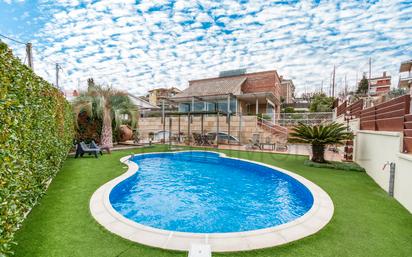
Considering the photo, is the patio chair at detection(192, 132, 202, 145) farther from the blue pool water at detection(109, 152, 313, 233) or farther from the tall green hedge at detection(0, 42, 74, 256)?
the tall green hedge at detection(0, 42, 74, 256)

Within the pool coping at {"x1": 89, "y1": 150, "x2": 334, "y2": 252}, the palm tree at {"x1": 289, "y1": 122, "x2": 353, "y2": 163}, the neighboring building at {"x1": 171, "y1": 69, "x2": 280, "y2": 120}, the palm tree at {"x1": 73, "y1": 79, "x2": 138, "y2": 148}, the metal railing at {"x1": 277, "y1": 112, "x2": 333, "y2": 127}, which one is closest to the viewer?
the pool coping at {"x1": 89, "y1": 150, "x2": 334, "y2": 252}

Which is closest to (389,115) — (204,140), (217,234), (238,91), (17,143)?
(217,234)

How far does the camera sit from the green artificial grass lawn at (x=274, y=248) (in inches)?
119

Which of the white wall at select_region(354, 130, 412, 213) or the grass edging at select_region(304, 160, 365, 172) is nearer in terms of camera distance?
the white wall at select_region(354, 130, 412, 213)

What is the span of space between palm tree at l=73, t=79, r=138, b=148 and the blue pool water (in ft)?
17.9

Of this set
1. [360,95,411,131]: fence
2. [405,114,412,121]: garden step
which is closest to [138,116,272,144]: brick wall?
[360,95,411,131]: fence

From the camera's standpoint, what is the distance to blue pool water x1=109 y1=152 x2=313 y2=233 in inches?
192

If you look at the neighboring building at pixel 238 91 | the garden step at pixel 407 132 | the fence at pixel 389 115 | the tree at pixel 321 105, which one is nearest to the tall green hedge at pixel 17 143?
the garden step at pixel 407 132

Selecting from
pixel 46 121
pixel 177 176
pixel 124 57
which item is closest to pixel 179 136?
pixel 124 57

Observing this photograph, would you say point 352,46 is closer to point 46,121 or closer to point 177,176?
point 177,176

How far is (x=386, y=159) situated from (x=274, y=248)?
5.71 meters

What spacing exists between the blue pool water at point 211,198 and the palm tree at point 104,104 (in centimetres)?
547

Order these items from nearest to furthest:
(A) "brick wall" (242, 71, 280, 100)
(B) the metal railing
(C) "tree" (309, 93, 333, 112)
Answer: (B) the metal railing
(A) "brick wall" (242, 71, 280, 100)
(C) "tree" (309, 93, 333, 112)

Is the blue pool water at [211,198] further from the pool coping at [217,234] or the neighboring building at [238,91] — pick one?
the neighboring building at [238,91]
